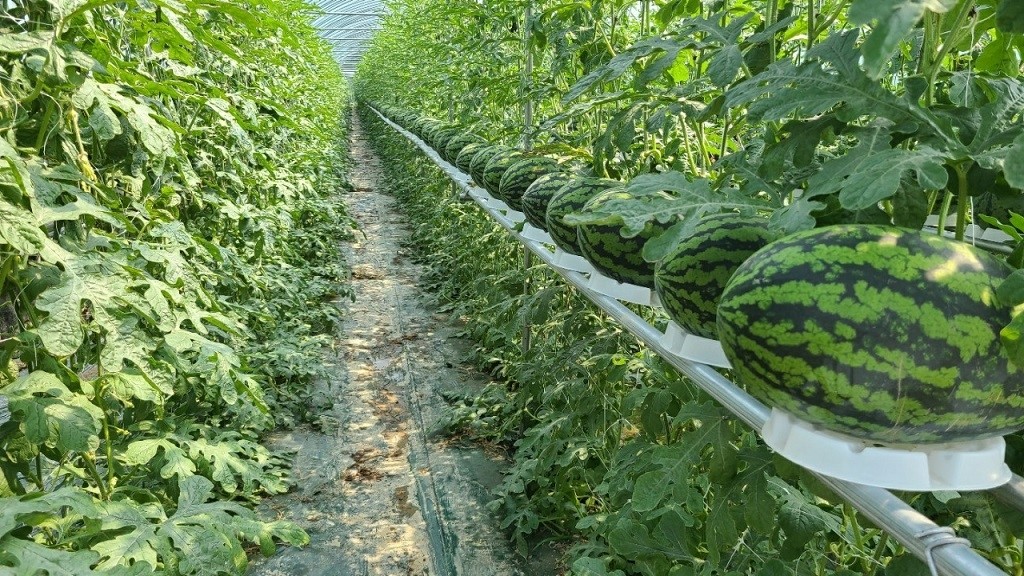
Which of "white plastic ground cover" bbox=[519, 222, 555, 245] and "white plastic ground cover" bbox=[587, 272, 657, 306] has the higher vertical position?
"white plastic ground cover" bbox=[587, 272, 657, 306]

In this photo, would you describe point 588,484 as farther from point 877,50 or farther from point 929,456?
point 877,50

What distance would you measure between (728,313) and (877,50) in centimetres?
45

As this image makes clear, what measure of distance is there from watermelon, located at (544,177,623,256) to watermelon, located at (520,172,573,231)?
8.7 inches

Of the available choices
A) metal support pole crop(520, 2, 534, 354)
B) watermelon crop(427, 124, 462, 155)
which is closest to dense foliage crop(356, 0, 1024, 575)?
metal support pole crop(520, 2, 534, 354)

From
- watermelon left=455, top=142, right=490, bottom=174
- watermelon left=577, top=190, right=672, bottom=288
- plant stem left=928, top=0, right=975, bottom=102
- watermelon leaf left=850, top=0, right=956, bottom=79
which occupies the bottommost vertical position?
watermelon left=455, top=142, right=490, bottom=174

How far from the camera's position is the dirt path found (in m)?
3.04

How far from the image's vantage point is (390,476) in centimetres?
367

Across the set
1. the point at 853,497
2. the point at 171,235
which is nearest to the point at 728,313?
the point at 853,497

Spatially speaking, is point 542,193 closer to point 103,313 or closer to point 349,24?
point 103,313

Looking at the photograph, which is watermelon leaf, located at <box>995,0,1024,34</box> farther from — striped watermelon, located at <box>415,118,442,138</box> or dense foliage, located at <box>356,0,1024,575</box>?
striped watermelon, located at <box>415,118,442,138</box>

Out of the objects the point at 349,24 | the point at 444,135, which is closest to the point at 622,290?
the point at 444,135

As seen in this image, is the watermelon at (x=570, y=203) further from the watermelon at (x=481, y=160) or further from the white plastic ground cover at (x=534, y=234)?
the watermelon at (x=481, y=160)

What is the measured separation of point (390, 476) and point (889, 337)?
10.1 ft

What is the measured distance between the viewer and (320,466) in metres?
3.75
